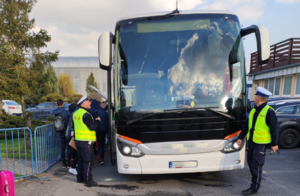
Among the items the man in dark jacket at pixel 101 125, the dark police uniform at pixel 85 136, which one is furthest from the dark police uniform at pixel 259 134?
the man in dark jacket at pixel 101 125

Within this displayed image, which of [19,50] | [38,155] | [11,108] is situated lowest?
[11,108]

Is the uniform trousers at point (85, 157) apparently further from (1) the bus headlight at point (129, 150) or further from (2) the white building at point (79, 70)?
(2) the white building at point (79, 70)

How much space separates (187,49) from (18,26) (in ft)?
17.9

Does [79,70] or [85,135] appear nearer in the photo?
[85,135]

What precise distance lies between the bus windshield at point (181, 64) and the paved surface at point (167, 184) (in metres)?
1.62

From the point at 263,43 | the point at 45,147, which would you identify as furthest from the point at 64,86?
the point at 263,43

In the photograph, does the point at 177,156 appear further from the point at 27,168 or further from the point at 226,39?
the point at 27,168

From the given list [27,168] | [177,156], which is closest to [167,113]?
[177,156]

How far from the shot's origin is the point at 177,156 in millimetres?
3814

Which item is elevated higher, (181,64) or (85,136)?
(181,64)

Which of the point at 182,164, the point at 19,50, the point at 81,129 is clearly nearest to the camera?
the point at 182,164

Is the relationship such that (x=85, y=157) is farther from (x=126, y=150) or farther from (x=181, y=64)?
(x=181, y=64)

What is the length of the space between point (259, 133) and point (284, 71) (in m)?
11.7

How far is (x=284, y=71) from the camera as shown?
13297 mm
